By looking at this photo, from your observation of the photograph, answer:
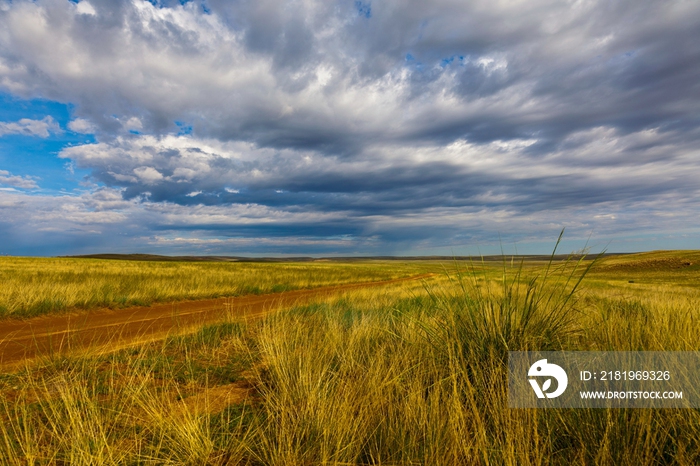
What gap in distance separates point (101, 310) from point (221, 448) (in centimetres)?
1262

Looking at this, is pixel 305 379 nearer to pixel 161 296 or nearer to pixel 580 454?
pixel 580 454

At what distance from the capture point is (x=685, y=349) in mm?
3354

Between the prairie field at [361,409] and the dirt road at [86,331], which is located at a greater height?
the prairie field at [361,409]

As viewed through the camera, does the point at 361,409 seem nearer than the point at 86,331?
Yes

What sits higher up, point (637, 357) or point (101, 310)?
point (637, 357)

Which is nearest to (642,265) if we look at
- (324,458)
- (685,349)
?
(685,349)

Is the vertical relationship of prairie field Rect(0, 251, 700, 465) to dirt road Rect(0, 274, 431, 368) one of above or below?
above

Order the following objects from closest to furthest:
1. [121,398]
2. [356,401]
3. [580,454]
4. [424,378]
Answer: [580,454] → [356,401] → [121,398] → [424,378]

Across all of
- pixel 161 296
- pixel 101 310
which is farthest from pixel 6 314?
pixel 161 296

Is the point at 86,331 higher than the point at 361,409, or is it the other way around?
the point at 361,409

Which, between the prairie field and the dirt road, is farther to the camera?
the dirt road

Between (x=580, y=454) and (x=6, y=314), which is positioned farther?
(x=6, y=314)

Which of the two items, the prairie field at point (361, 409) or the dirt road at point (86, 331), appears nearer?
the prairie field at point (361, 409)

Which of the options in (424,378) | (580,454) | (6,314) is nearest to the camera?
(580,454)
